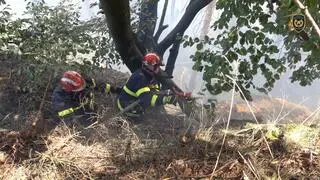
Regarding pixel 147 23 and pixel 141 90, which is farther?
pixel 147 23

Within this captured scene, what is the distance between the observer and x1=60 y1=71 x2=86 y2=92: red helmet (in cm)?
722

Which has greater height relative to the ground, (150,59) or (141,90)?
(150,59)

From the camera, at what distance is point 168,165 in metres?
3.91

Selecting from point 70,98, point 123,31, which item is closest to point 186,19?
point 123,31

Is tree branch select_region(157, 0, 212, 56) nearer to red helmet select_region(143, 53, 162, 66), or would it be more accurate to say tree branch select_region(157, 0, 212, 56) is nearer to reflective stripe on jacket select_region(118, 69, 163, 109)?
red helmet select_region(143, 53, 162, 66)

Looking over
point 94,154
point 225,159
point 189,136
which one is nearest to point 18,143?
point 94,154

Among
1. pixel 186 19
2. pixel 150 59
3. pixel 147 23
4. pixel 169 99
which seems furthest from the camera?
pixel 186 19

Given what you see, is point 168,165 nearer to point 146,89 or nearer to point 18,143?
point 18,143

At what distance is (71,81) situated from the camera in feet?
23.8

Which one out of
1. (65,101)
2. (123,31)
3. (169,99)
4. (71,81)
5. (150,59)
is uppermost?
(123,31)

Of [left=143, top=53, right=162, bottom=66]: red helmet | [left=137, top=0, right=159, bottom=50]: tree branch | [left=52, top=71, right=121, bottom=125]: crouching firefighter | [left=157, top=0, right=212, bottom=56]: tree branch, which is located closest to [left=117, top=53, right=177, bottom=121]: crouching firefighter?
[left=143, top=53, right=162, bottom=66]: red helmet

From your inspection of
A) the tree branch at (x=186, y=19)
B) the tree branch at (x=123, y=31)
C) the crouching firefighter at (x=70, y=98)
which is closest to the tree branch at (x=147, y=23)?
the tree branch at (x=186, y=19)

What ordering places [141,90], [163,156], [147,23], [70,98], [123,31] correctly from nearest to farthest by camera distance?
[163,156], [123,31], [70,98], [141,90], [147,23]

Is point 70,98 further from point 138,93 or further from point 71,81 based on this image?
point 138,93
